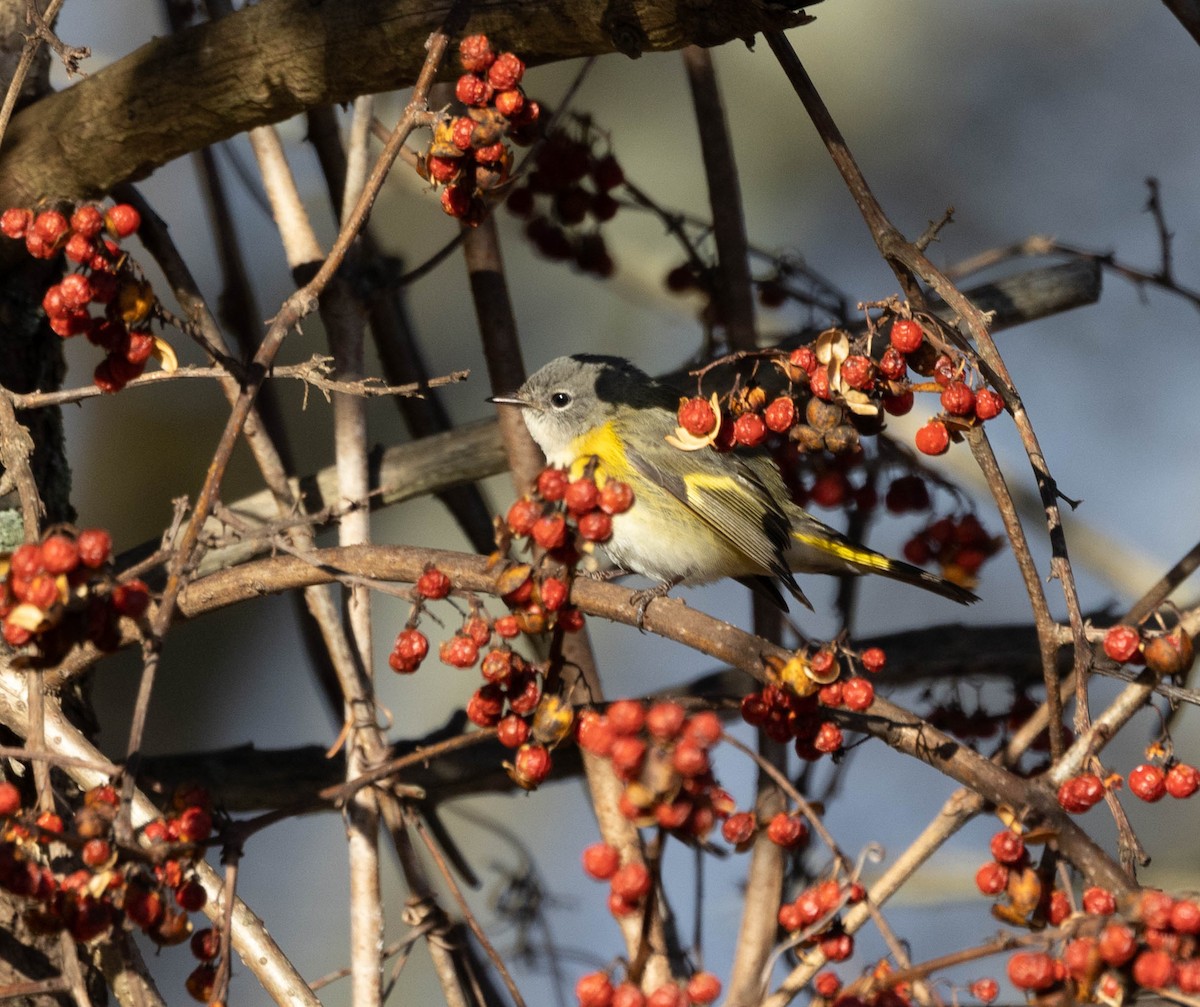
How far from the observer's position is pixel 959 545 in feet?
9.91

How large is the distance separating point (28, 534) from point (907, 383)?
117 cm

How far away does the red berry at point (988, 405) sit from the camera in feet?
5.67

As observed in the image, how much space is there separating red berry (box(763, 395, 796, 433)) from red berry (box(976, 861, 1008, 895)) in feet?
2.31

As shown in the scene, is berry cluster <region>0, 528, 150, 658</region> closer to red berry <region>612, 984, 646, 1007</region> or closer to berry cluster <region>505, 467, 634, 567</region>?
berry cluster <region>505, 467, 634, 567</region>

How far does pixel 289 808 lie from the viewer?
1.69 m

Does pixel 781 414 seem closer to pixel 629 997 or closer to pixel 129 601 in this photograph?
pixel 629 997

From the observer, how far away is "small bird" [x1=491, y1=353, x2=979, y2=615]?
10.8ft

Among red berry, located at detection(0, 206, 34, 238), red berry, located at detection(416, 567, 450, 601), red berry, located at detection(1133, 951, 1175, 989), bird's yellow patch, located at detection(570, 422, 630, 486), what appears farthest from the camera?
bird's yellow patch, located at detection(570, 422, 630, 486)

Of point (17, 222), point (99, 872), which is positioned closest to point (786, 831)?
point (99, 872)

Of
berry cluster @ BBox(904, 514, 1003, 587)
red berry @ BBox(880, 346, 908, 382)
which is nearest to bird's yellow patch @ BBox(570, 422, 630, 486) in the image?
berry cluster @ BBox(904, 514, 1003, 587)

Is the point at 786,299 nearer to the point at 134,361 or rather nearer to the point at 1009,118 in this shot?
the point at 134,361

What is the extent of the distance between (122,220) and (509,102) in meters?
0.56

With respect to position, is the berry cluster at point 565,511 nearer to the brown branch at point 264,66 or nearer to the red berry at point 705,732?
the red berry at point 705,732

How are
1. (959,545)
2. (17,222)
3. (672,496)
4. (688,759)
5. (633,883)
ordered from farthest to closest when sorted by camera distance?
(672,496) → (959,545) → (17,222) → (633,883) → (688,759)
